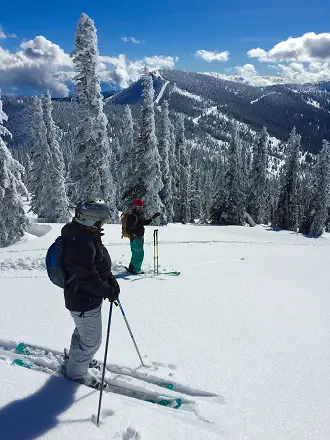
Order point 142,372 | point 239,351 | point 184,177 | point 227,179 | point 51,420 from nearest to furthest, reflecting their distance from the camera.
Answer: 1. point 51,420
2. point 142,372
3. point 239,351
4. point 227,179
5. point 184,177

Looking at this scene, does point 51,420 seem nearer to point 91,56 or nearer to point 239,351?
point 239,351

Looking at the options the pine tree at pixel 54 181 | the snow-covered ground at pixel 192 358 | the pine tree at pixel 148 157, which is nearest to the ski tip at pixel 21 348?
the snow-covered ground at pixel 192 358

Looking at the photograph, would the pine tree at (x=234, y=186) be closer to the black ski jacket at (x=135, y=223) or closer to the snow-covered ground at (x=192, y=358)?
the snow-covered ground at (x=192, y=358)

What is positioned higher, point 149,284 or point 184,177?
point 184,177

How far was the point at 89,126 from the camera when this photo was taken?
24.9 metres

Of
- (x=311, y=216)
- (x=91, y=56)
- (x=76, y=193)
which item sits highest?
(x=91, y=56)

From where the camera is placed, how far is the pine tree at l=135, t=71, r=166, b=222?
3055 centimetres

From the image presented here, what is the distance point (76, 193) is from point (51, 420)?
82.5 feet

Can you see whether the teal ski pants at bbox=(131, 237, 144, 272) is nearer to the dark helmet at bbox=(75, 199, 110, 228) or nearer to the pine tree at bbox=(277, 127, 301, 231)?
the dark helmet at bbox=(75, 199, 110, 228)

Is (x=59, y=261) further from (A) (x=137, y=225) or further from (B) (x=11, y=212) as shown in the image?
(B) (x=11, y=212)

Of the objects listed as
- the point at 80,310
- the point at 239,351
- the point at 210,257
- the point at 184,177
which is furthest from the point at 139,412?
the point at 184,177

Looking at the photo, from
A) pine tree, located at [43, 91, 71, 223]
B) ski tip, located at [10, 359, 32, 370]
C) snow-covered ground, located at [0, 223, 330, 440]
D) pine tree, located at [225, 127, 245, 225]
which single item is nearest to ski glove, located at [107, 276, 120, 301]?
snow-covered ground, located at [0, 223, 330, 440]

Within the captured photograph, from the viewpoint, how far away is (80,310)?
394 cm

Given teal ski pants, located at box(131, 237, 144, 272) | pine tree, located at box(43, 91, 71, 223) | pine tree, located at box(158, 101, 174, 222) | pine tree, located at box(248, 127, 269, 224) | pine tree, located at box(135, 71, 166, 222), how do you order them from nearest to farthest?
1. teal ski pants, located at box(131, 237, 144, 272)
2. pine tree, located at box(135, 71, 166, 222)
3. pine tree, located at box(43, 91, 71, 223)
4. pine tree, located at box(158, 101, 174, 222)
5. pine tree, located at box(248, 127, 269, 224)
